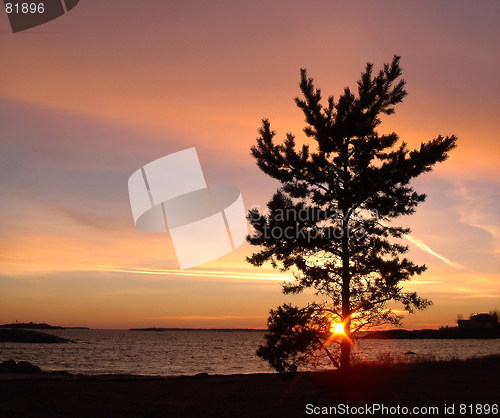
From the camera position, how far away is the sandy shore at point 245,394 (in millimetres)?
14516

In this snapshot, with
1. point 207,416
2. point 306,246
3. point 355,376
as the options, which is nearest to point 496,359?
point 355,376

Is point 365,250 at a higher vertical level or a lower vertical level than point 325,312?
higher

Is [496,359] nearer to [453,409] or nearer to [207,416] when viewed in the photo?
[453,409]

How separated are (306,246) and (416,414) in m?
7.75

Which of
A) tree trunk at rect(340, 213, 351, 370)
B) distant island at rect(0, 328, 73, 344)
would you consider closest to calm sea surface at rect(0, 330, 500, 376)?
tree trunk at rect(340, 213, 351, 370)

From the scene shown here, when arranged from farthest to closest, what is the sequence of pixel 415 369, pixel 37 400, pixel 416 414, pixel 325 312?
pixel 415 369
pixel 325 312
pixel 37 400
pixel 416 414

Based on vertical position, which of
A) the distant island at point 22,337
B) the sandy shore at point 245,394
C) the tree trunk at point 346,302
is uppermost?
the tree trunk at point 346,302

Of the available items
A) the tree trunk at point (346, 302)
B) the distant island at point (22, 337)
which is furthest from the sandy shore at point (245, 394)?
the distant island at point (22, 337)

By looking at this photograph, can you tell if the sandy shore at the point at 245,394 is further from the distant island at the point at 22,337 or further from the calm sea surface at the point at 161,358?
the distant island at the point at 22,337

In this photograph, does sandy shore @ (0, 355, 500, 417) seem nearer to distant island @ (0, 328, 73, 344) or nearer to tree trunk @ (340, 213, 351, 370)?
tree trunk @ (340, 213, 351, 370)

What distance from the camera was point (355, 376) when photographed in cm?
2044

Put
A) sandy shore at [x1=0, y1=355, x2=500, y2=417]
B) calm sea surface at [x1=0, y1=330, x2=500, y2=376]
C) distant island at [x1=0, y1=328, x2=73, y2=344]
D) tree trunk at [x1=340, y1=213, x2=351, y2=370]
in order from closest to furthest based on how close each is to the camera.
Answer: sandy shore at [x1=0, y1=355, x2=500, y2=417]
tree trunk at [x1=340, y1=213, x2=351, y2=370]
calm sea surface at [x1=0, y1=330, x2=500, y2=376]
distant island at [x1=0, y1=328, x2=73, y2=344]

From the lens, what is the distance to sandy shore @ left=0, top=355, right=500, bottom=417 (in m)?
14.5

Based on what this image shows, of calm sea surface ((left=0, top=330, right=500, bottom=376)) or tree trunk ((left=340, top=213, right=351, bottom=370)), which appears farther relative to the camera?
calm sea surface ((left=0, top=330, right=500, bottom=376))
